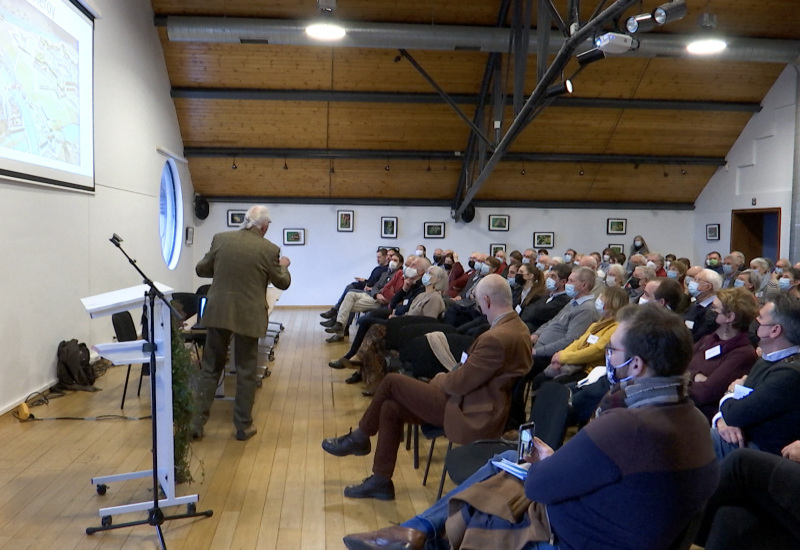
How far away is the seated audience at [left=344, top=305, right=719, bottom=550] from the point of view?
5.62 ft

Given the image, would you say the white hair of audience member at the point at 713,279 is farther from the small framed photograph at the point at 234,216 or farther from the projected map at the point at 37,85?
the small framed photograph at the point at 234,216

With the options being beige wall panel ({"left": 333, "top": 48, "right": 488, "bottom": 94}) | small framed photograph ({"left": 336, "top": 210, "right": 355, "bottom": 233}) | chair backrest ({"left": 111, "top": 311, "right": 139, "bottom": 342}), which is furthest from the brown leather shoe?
small framed photograph ({"left": 336, "top": 210, "right": 355, "bottom": 233})

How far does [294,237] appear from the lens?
43.2 ft

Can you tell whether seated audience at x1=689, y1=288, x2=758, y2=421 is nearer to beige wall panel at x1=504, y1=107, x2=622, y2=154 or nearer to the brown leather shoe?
the brown leather shoe

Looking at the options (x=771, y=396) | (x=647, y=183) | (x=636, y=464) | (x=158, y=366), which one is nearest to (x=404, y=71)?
(x=647, y=183)

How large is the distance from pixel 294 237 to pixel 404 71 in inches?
174

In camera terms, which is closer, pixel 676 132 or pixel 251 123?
pixel 251 123

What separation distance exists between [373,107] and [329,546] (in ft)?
29.1

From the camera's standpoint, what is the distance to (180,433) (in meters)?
3.54

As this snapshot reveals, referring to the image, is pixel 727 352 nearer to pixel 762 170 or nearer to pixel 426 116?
pixel 426 116

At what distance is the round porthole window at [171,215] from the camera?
444 inches

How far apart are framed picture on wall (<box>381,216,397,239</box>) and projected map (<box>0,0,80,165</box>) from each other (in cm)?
749

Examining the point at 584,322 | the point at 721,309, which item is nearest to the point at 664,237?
the point at 584,322

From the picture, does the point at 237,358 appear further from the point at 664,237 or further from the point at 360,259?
the point at 664,237
